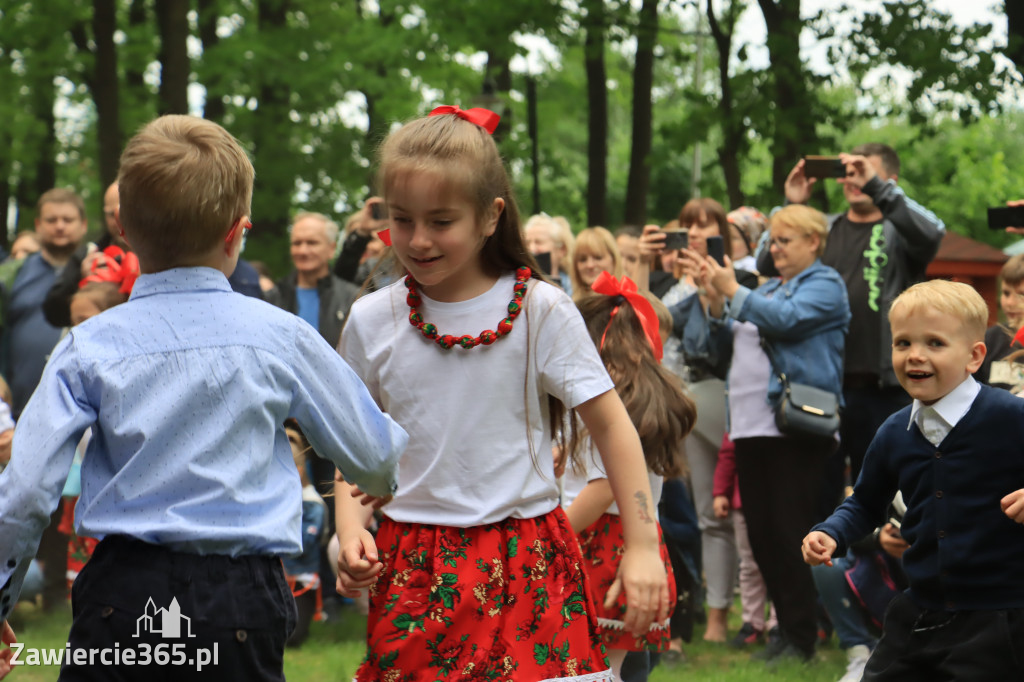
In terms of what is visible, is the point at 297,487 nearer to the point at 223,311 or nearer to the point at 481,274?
the point at 223,311

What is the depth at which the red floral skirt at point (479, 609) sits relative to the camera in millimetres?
3023

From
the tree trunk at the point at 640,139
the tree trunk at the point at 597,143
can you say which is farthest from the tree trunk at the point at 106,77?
the tree trunk at the point at 640,139

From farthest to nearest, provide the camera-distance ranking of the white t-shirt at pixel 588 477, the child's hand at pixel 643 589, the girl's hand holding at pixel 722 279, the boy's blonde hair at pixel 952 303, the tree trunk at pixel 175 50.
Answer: the tree trunk at pixel 175 50, the girl's hand holding at pixel 722 279, the white t-shirt at pixel 588 477, the boy's blonde hair at pixel 952 303, the child's hand at pixel 643 589

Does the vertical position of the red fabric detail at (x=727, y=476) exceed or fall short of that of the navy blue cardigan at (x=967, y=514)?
it falls short

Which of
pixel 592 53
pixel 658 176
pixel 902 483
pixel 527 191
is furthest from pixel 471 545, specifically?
pixel 658 176

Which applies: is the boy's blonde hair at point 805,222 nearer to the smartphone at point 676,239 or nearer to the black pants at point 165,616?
the smartphone at point 676,239

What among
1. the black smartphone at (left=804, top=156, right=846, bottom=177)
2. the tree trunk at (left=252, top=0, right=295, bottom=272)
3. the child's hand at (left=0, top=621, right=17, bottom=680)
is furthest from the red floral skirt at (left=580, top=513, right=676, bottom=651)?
the tree trunk at (left=252, top=0, right=295, bottom=272)

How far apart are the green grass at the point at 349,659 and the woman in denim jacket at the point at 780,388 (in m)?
0.21

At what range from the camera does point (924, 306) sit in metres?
3.70

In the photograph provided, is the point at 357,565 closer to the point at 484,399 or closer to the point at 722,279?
the point at 484,399

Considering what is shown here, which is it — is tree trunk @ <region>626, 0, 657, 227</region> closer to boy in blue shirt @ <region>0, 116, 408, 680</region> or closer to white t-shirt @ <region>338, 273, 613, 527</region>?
white t-shirt @ <region>338, 273, 613, 527</region>

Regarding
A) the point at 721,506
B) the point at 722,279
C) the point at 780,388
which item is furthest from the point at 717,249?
the point at 721,506

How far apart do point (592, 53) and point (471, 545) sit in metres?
13.3

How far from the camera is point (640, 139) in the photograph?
17.5 meters
